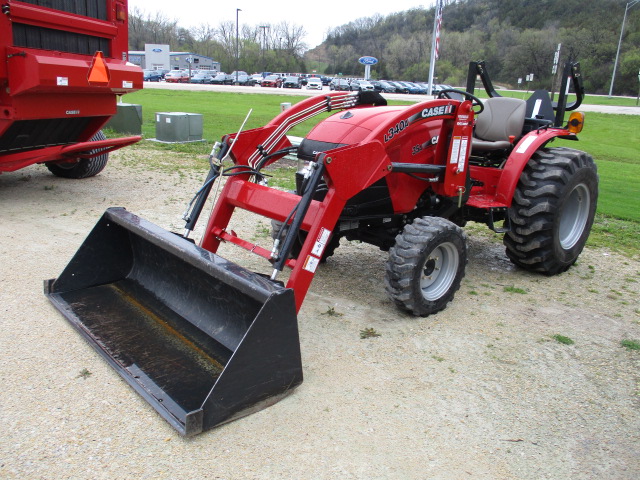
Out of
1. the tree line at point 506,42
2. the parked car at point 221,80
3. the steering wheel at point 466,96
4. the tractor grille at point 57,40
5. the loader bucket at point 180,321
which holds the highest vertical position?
the tree line at point 506,42

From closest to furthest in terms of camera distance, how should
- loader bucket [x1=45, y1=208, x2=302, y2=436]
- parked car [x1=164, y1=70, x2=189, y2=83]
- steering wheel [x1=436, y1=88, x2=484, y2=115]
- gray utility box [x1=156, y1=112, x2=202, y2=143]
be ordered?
loader bucket [x1=45, y1=208, x2=302, y2=436] < steering wheel [x1=436, y1=88, x2=484, y2=115] < gray utility box [x1=156, y1=112, x2=202, y2=143] < parked car [x1=164, y1=70, x2=189, y2=83]

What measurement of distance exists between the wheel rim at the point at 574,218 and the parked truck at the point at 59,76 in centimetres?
533

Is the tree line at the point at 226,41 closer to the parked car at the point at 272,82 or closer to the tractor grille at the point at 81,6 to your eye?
the parked car at the point at 272,82

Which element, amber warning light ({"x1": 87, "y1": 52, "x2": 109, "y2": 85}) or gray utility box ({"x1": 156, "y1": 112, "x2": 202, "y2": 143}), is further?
gray utility box ({"x1": 156, "y1": 112, "x2": 202, "y2": 143})

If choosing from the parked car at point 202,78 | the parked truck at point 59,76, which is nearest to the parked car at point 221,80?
the parked car at point 202,78

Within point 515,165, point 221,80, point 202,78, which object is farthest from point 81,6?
point 202,78

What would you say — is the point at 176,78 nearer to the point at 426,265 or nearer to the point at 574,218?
the point at 574,218

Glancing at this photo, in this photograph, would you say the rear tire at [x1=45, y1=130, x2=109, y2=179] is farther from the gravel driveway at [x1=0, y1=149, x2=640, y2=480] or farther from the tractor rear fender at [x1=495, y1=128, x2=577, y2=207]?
the tractor rear fender at [x1=495, y1=128, x2=577, y2=207]

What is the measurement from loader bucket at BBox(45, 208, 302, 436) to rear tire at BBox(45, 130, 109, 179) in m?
4.66

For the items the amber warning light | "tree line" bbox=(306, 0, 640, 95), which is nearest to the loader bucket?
the amber warning light

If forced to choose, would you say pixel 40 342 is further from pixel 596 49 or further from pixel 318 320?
pixel 596 49

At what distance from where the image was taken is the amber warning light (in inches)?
262

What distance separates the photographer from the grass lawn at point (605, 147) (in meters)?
7.10

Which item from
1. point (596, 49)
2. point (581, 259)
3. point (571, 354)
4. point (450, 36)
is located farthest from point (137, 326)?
point (450, 36)
